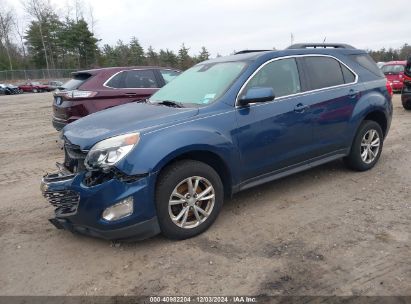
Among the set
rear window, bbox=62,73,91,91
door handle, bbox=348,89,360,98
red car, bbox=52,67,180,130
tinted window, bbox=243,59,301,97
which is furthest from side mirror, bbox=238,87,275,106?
rear window, bbox=62,73,91,91

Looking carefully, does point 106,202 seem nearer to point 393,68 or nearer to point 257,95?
point 257,95

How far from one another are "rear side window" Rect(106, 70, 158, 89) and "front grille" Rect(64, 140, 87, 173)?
4184mm

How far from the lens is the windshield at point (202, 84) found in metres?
4.38

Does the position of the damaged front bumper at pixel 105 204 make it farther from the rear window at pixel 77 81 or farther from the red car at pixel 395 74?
the red car at pixel 395 74

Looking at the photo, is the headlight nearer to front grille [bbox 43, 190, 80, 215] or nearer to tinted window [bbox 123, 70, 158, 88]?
front grille [bbox 43, 190, 80, 215]

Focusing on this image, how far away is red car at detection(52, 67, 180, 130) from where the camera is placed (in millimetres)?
7637

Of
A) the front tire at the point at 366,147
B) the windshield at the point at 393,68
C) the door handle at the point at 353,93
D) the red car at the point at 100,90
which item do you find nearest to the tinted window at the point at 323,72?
the door handle at the point at 353,93

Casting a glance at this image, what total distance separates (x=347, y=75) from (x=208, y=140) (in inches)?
101

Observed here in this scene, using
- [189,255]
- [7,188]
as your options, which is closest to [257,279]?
[189,255]

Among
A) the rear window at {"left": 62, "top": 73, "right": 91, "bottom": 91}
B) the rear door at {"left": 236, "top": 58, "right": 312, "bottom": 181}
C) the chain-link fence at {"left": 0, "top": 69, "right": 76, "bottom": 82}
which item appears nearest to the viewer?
the rear door at {"left": 236, "top": 58, "right": 312, "bottom": 181}

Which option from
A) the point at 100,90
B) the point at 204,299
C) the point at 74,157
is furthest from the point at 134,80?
the point at 204,299

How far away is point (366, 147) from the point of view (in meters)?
5.71

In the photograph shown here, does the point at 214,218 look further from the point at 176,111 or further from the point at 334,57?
the point at 334,57

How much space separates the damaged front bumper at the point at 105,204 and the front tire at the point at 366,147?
3.20m
